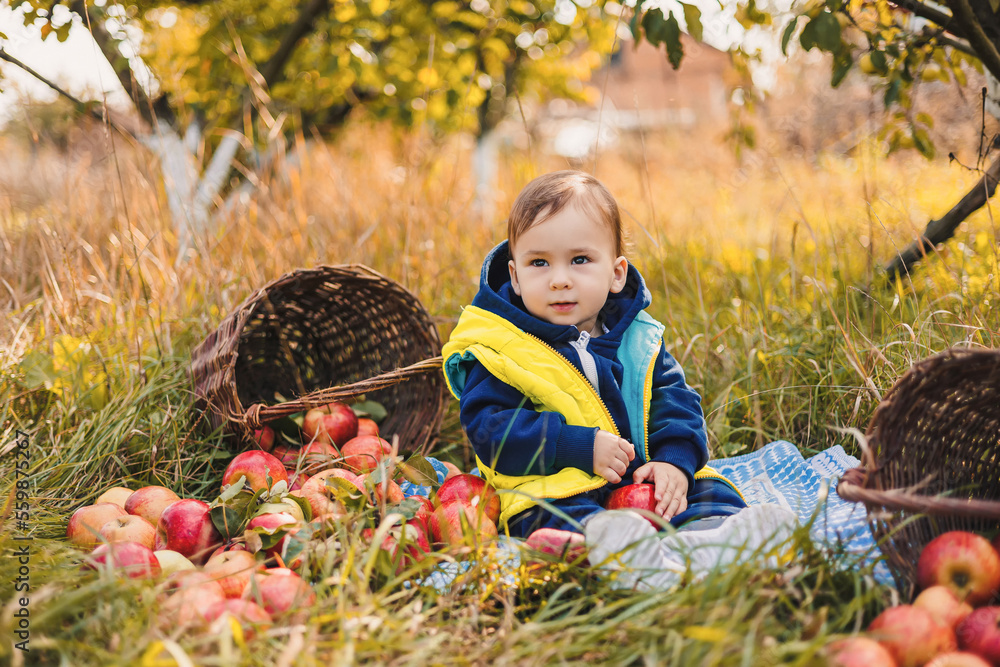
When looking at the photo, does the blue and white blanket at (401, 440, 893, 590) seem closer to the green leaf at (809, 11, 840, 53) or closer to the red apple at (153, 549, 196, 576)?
the red apple at (153, 549, 196, 576)

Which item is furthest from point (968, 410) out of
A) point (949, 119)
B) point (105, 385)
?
point (949, 119)

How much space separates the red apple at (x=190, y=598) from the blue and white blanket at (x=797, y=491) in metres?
0.46

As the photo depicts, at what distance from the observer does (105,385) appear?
8.55 feet

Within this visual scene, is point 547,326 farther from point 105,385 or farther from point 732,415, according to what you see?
point 105,385

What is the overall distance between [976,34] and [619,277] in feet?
4.91

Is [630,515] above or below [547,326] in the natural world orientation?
below

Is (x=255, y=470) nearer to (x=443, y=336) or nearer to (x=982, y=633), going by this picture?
(x=443, y=336)

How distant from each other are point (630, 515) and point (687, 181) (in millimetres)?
7257

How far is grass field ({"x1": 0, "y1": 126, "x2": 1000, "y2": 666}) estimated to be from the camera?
4.41 feet

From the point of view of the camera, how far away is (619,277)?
2268 mm

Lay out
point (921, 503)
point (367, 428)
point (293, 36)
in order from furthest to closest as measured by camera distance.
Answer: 1. point (293, 36)
2. point (367, 428)
3. point (921, 503)

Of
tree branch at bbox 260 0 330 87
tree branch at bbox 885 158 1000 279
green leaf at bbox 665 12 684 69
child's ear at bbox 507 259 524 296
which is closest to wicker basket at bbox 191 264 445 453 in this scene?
child's ear at bbox 507 259 524 296

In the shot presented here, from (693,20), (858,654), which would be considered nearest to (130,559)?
(858,654)

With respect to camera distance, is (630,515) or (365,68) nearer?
(630,515)
